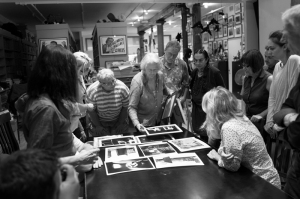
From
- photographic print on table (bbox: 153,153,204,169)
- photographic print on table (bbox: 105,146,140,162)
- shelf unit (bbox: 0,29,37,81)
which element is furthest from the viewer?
shelf unit (bbox: 0,29,37,81)

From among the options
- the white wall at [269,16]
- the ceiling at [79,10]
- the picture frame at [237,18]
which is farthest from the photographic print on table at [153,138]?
the picture frame at [237,18]

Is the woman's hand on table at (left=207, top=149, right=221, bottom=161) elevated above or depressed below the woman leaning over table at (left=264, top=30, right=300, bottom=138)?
below

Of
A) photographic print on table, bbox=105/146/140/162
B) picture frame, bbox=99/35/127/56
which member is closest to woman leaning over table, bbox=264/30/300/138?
photographic print on table, bbox=105/146/140/162

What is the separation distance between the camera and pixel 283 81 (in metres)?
2.33

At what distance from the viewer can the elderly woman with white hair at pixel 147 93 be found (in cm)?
298

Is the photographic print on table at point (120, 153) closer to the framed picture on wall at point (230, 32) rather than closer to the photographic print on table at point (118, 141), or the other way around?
the photographic print on table at point (118, 141)

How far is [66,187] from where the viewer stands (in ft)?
3.19

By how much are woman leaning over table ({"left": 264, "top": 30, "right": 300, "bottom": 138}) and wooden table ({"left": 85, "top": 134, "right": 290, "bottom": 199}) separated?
812 millimetres

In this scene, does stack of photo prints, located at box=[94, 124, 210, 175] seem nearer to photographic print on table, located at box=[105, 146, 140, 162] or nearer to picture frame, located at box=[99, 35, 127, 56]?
photographic print on table, located at box=[105, 146, 140, 162]

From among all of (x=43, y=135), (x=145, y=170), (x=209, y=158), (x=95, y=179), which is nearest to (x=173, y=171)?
(x=145, y=170)

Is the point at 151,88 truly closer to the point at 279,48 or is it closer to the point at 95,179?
the point at 279,48

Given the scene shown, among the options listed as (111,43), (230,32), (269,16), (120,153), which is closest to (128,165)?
(120,153)

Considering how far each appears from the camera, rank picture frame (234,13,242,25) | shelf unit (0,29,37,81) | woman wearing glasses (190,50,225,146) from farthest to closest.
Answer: picture frame (234,13,242,25) → shelf unit (0,29,37,81) → woman wearing glasses (190,50,225,146)

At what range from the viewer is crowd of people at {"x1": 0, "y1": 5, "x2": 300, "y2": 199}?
87 cm
